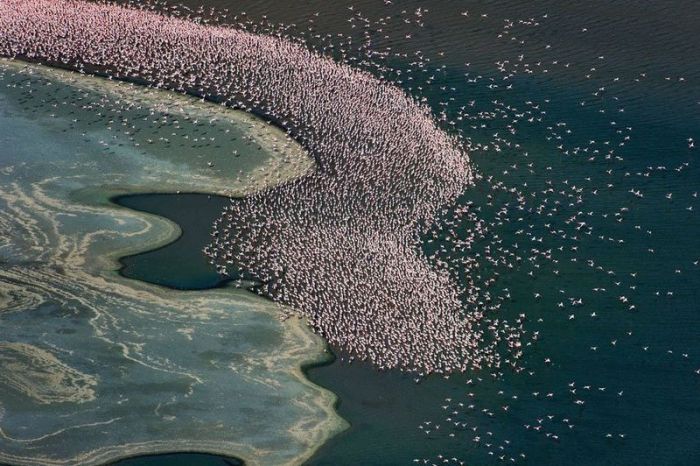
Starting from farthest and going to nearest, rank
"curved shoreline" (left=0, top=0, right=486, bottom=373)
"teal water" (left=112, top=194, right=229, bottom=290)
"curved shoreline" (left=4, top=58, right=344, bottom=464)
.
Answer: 1. "teal water" (left=112, top=194, right=229, bottom=290)
2. "curved shoreline" (left=0, top=0, right=486, bottom=373)
3. "curved shoreline" (left=4, top=58, right=344, bottom=464)

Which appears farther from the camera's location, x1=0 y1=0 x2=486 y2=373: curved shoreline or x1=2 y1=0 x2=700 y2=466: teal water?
x1=0 y1=0 x2=486 y2=373: curved shoreline

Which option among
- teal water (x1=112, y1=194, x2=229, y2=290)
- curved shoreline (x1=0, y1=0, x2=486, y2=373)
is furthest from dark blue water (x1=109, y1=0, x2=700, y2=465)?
curved shoreline (x1=0, y1=0, x2=486, y2=373)

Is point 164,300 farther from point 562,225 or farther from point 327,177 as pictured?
point 562,225

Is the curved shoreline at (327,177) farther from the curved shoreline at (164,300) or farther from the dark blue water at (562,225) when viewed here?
the dark blue water at (562,225)

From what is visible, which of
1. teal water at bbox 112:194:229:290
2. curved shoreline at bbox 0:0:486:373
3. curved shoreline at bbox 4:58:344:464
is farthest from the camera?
teal water at bbox 112:194:229:290

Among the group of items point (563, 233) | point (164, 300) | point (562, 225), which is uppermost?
point (562, 225)

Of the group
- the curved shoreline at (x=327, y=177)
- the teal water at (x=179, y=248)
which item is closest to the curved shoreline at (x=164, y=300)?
the teal water at (x=179, y=248)

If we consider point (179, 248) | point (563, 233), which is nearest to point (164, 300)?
point (179, 248)

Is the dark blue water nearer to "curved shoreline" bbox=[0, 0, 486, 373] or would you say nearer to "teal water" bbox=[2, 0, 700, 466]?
"teal water" bbox=[2, 0, 700, 466]
